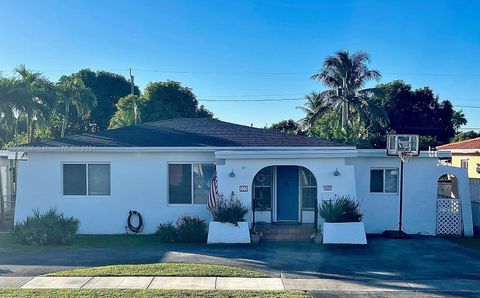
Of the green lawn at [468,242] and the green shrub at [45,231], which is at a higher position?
the green shrub at [45,231]

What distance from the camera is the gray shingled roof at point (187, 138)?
1476 centimetres

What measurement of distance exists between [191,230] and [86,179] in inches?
167

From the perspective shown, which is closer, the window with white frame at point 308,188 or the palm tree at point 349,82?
the window with white frame at point 308,188

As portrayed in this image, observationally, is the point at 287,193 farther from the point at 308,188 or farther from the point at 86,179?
the point at 86,179

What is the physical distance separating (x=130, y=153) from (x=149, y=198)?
1.66 m

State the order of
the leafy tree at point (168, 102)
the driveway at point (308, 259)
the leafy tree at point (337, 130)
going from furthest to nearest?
the leafy tree at point (168, 102), the leafy tree at point (337, 130), the driveway at point (308, 259)

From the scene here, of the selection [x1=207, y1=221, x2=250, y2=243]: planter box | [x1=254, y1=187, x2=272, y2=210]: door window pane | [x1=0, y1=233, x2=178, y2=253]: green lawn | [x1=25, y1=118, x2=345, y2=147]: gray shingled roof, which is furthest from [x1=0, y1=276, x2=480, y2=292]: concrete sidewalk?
[x1=25, y1=118, x2=345, y2=147]: gray shingled roof

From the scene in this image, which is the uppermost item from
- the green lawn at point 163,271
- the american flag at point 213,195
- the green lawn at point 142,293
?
the american flag at point 213,195

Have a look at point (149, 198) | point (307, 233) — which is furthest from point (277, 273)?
point (149, 198)

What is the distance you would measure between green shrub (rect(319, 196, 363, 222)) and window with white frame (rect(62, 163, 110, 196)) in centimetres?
734

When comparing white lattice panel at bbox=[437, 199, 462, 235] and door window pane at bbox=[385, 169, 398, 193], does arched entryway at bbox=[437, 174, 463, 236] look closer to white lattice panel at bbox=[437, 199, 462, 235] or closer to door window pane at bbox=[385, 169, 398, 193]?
white lattice panel at bbox=[437, 199, 462, 235]

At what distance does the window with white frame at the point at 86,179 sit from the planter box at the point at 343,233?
7442mm

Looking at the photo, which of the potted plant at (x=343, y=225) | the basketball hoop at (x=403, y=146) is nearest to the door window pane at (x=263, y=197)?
the potted plant at (x=343, y=225)

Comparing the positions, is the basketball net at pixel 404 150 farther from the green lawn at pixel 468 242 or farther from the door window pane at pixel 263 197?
the door window pane at pixel 263 197
